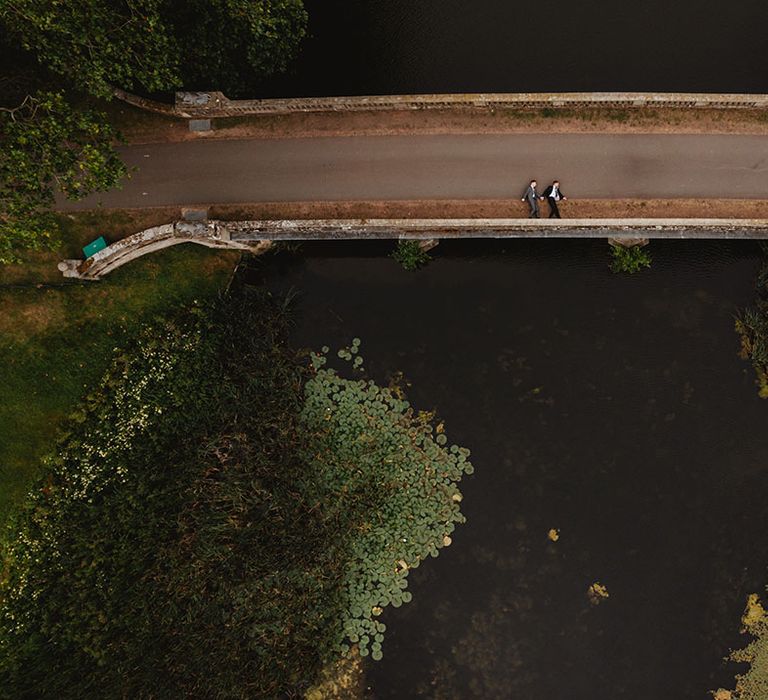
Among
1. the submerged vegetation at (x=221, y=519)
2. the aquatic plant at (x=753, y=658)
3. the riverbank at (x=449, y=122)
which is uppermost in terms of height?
the riverbank at (x=449, y=122)

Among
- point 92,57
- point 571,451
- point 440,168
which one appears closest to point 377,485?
point 571,451

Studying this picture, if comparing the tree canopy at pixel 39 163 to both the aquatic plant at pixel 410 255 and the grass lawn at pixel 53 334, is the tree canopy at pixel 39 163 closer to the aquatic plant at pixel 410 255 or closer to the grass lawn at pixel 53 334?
the grass lawn at pixel 53 334

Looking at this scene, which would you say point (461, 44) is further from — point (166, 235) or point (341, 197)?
point (166, 235)

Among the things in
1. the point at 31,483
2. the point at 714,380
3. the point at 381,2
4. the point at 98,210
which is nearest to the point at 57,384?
the point at 31,483

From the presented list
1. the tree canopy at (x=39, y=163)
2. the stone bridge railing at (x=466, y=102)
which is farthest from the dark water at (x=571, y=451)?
the tree canopy at (x=39, y=163)

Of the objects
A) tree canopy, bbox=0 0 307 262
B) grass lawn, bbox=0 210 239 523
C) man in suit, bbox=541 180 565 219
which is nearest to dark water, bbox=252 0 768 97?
tree canopy, bbox=0 0 307 262

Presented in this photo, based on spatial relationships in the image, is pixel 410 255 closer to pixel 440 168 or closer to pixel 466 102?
pixel 440 168
